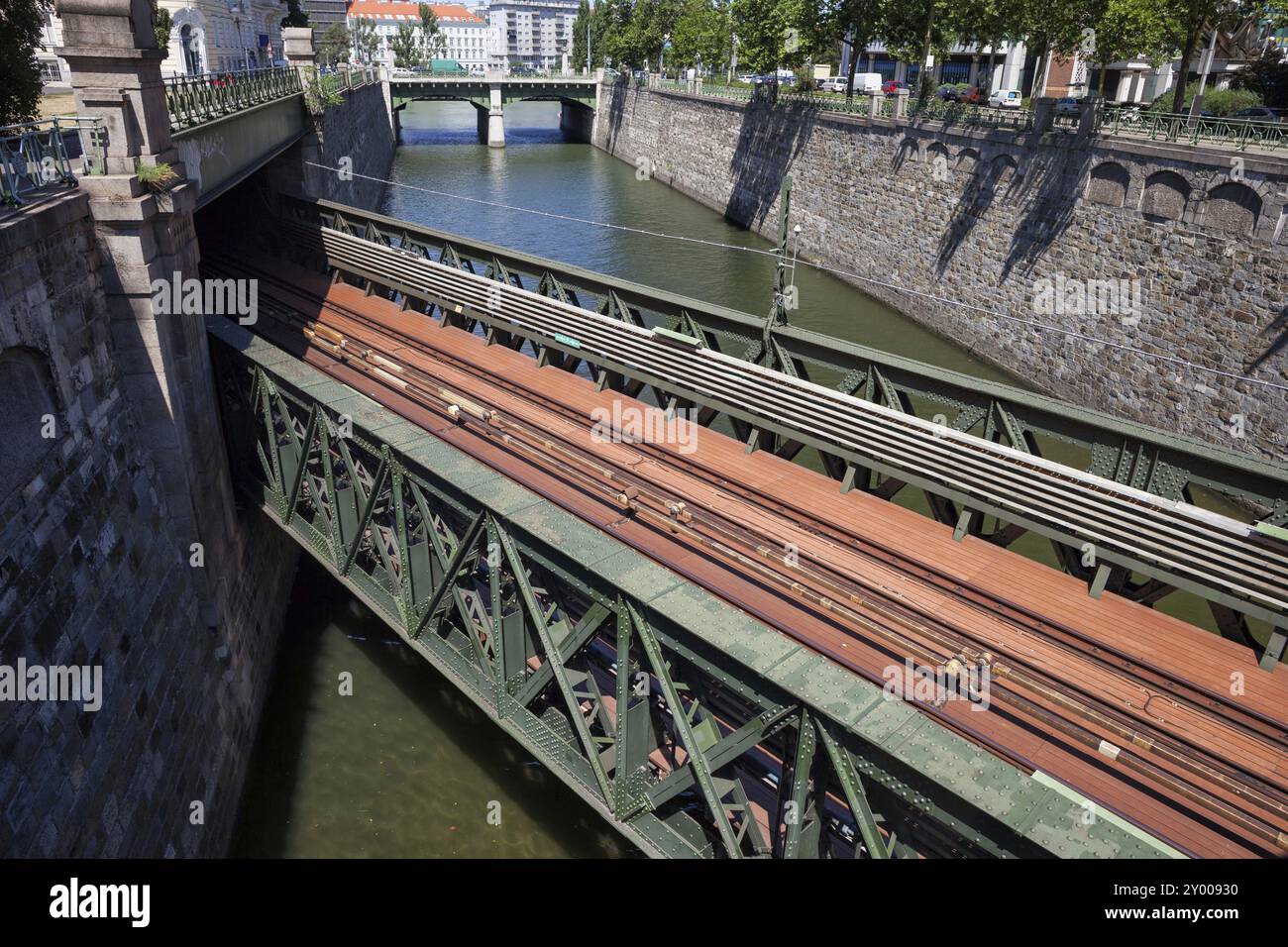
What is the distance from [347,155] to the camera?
4909 cm

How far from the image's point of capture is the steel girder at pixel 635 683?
6109mm

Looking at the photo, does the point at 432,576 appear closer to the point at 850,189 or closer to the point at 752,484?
the point at 752,484

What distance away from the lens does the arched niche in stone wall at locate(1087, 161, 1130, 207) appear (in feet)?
87.1

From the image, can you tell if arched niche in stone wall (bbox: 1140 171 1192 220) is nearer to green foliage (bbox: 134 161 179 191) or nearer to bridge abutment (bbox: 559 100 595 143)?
green foliage (bbox: 134 161 179 191)

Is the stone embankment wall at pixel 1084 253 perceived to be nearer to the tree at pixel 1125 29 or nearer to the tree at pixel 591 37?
the tree at pixel 1125 29

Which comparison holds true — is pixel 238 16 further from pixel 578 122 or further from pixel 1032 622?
pixel 1032 622

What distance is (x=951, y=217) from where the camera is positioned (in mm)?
35156

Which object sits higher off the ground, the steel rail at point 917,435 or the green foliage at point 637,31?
the green foliage at point 637,31

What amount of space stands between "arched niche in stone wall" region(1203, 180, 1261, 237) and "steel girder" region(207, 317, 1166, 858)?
21.2 meters

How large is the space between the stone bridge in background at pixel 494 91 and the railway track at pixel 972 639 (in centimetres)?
8429

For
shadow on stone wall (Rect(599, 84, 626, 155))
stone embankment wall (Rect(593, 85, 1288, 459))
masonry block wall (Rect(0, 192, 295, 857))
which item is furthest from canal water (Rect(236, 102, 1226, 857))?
shadow on stone wall (Rect(599, 84, 626, 155))

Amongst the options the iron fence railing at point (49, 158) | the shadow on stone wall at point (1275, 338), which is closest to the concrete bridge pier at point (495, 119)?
the shadow on stone wall at point (1275, 338)

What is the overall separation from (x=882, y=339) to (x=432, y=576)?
86.5ft
